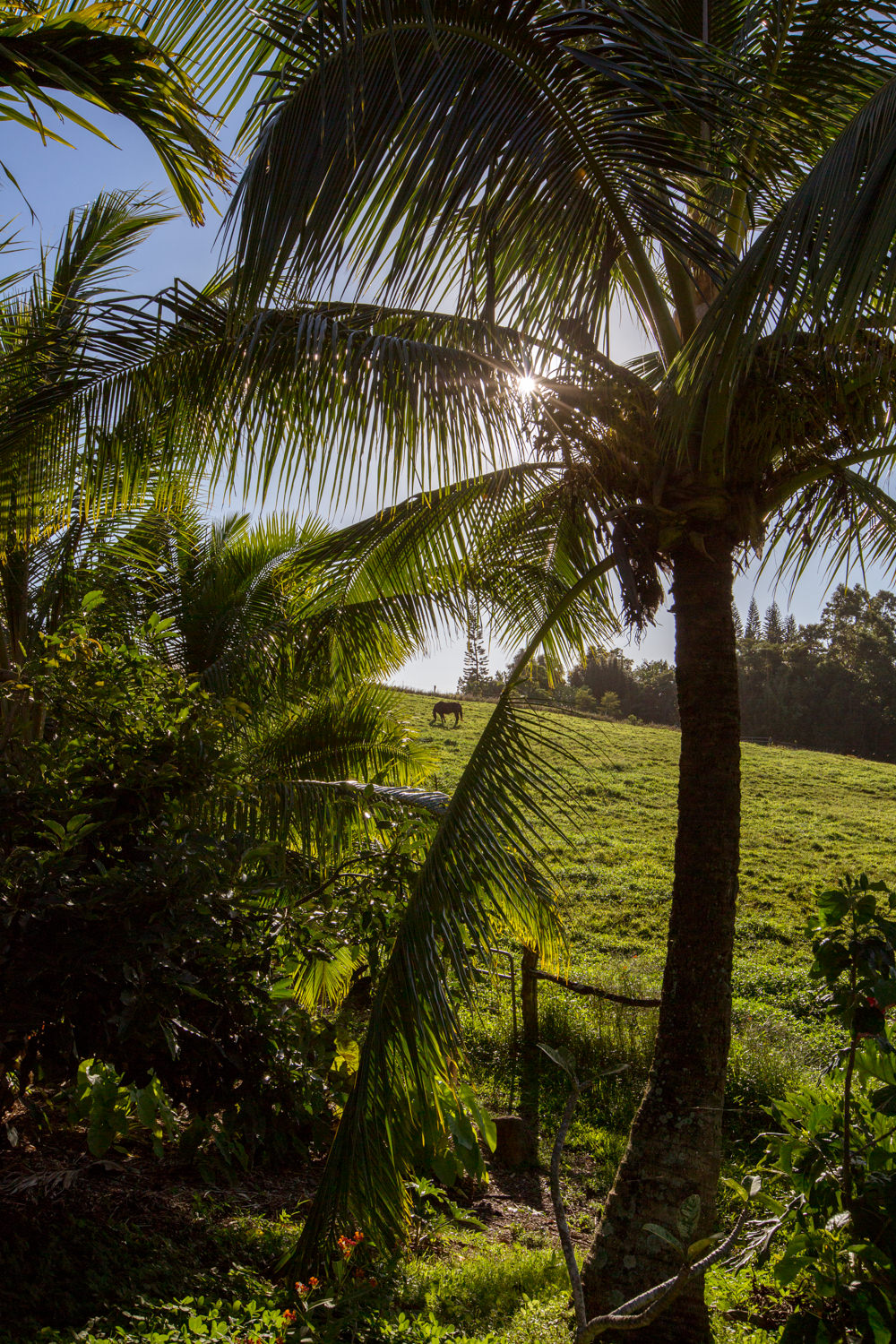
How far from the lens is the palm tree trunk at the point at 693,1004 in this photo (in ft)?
12.1

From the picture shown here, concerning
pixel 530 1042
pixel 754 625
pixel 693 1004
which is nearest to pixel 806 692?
pixel 754 625

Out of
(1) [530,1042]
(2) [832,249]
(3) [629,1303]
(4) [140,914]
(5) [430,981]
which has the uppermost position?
(2) [832,249]

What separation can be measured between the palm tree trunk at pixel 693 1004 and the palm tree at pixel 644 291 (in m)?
0.01

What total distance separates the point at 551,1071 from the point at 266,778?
4756mm

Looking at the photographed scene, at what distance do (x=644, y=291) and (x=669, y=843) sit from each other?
690 inches

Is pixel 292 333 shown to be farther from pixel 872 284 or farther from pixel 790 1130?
pixel 790 1130

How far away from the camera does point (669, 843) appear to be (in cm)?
2030

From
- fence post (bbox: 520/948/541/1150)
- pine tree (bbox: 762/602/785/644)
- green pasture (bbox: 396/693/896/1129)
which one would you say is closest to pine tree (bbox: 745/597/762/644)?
pine tree (bbox: 762/602/785/644)

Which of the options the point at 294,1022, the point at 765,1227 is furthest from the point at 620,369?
the point at 765,1227

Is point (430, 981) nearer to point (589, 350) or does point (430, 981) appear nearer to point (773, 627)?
point (589, 350)

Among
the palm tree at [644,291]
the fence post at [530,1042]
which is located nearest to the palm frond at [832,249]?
the palm tree at [644,291]

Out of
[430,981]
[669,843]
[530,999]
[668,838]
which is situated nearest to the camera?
[430,981]

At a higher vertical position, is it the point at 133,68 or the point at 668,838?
the point at 133,68

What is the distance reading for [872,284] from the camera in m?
2.22
